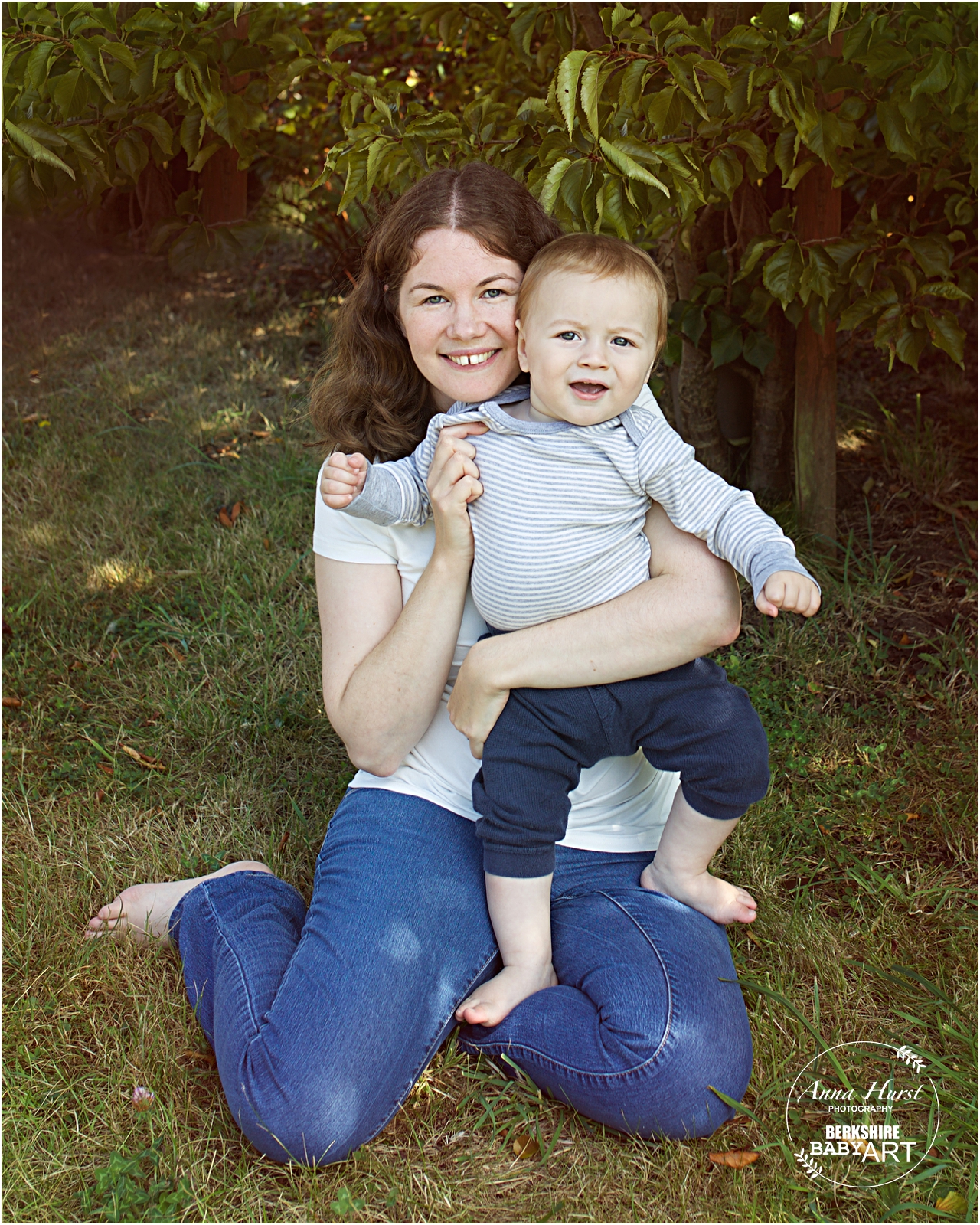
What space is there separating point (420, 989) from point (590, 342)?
3.72 feet

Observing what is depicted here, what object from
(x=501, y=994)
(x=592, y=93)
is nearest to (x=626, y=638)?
(x=501, y=994)

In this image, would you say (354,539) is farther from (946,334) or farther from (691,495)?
(946,334)

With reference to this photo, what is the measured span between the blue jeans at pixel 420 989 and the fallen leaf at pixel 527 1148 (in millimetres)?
86

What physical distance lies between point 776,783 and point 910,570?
1.00 meters

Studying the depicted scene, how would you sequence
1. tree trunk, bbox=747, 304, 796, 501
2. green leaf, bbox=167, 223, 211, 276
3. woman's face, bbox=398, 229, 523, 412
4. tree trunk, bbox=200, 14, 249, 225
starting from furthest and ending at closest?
1. tree trunk, bbox=200, 14, 249, 225
2. tree trunk, bbox=747, 304, 796, 501
3. green leaf, bbox=167, 223, 211, 276
4. woman's face, bbox=398, 229, 523, 412

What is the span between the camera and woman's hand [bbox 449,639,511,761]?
1.91 meters

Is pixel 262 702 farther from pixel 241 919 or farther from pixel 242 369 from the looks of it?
pixel 242 369

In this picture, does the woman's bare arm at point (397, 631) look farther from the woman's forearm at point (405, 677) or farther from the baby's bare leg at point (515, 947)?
the baby's bare leg at point (515, 947)

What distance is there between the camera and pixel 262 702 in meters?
3.04

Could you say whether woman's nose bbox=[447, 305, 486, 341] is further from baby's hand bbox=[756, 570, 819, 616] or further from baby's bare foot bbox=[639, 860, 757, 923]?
baby's bare foot bbox=[639, 860, 757, 923]

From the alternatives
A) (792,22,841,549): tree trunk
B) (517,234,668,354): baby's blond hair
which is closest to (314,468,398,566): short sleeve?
(517,234,668,354): baby's blond hair

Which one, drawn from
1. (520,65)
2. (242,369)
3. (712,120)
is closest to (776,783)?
(712,120)

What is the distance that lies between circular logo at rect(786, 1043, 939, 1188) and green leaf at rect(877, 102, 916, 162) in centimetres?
185

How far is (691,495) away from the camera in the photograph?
1848 mm
